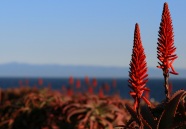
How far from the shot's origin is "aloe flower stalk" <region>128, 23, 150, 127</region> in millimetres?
1823

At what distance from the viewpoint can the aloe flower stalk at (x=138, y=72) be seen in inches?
71.8

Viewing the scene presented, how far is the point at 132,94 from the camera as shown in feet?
5.94

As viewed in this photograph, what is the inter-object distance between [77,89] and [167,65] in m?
9.45

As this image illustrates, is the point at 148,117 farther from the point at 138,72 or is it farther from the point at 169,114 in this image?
the point at 138,72

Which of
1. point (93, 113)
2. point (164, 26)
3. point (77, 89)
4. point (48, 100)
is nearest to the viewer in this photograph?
point (164, 26)

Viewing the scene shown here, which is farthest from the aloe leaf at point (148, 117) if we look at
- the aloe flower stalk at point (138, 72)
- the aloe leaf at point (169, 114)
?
the aloe flower stalk at point (138, 72)

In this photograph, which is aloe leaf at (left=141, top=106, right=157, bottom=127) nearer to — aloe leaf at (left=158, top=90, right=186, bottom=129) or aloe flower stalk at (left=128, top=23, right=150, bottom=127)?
aloe leaf at (left=158, top=90, right=186, bottom=129)

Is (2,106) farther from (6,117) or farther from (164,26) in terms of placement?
(164,26)

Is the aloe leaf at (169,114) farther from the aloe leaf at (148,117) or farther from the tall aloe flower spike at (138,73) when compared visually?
the tall aloe flower spike at (138,73)

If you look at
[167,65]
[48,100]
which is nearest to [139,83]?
[167,65]

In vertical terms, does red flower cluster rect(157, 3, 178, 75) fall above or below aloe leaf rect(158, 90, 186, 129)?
above

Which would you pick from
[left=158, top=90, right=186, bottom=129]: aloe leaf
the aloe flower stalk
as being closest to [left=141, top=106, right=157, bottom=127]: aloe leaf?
[left=158, top=90, right=186, bottom=129]: aloe leaf

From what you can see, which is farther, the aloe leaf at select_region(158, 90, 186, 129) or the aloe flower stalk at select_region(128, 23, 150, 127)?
the aloe leaf at select_region(158, 90, 186, 129)

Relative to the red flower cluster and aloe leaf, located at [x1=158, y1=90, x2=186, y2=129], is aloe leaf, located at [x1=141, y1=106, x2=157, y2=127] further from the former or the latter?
the red flower cluster
